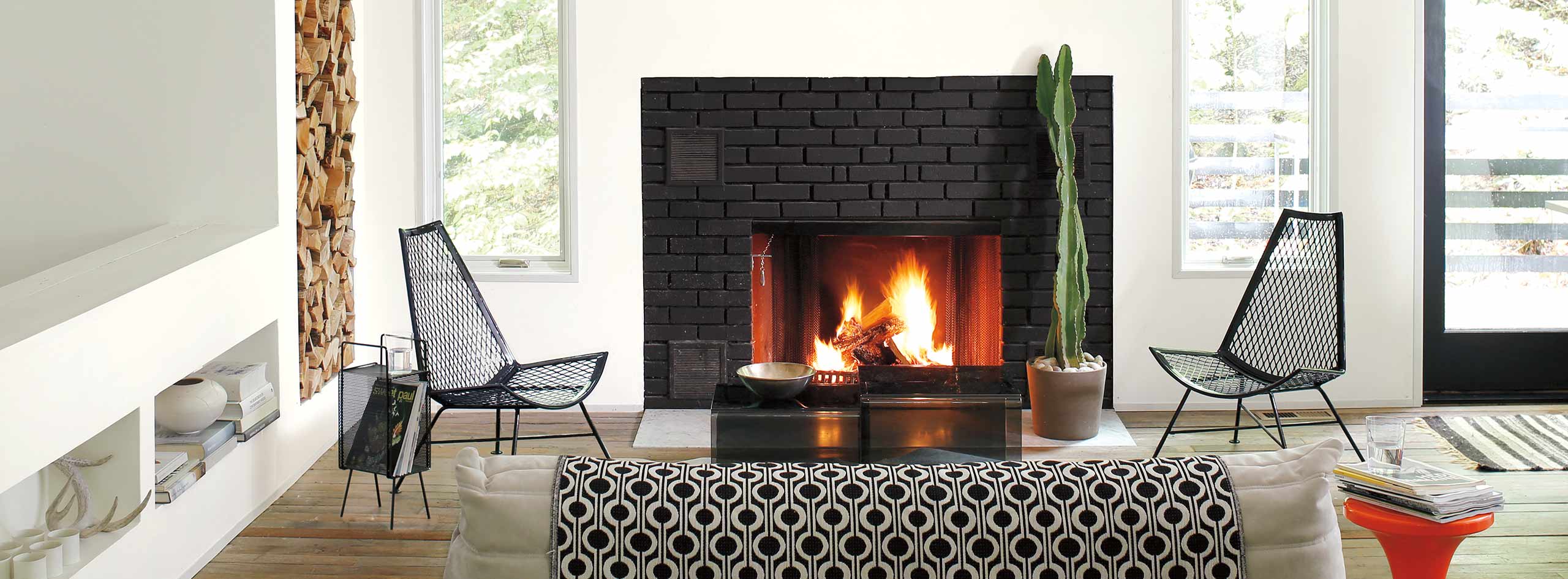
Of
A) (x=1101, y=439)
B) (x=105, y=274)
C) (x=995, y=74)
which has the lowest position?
(x=1101, y=439)

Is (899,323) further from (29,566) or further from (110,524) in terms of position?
(29,566)

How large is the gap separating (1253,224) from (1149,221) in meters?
0.47

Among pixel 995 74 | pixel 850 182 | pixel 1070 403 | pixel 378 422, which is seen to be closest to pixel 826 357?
pixel 850 182

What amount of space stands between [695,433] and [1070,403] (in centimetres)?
145

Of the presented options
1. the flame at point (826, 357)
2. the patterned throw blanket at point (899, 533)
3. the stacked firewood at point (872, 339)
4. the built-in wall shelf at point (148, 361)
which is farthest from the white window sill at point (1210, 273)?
the patterned throw blanket at point (899, 533)

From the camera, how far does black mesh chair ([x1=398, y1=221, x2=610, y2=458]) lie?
373 centimetres

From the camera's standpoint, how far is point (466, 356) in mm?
4203

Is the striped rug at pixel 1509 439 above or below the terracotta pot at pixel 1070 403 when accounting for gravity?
below

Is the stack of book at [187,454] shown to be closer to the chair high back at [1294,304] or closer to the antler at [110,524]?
the antler at [110,524]

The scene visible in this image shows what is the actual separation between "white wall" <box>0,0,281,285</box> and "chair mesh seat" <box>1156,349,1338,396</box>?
312 cm

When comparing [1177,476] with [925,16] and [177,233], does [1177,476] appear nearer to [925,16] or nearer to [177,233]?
[177,233]

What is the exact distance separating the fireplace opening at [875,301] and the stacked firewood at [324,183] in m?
1.68

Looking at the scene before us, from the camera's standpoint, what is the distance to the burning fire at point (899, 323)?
202 inches

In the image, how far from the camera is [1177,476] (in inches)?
59.4
